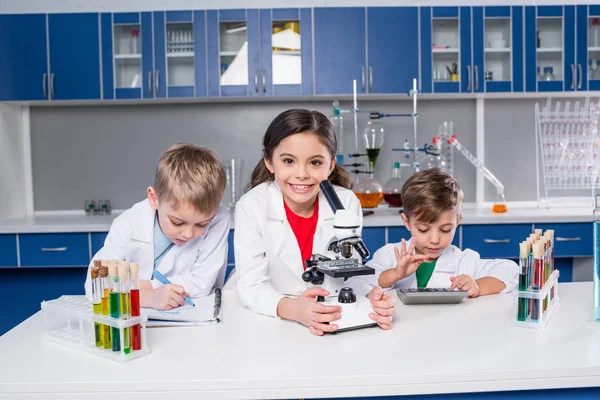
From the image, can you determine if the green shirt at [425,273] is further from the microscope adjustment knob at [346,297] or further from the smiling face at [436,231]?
the microscope adjustment knob at [346,297]

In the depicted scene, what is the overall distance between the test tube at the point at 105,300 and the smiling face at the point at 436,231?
90 cm

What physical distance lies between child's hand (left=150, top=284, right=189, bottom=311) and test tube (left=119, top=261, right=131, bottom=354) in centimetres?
31

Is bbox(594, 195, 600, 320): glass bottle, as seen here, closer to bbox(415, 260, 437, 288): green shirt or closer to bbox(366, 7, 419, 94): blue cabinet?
bbox(415, 260, 437, 288): green shirt

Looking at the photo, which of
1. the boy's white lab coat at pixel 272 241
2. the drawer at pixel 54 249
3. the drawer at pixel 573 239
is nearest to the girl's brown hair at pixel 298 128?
the boy's white lab coat at pixel 272 241

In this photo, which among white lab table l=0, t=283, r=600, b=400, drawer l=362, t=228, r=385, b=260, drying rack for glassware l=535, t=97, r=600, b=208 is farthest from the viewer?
drying rack for glassware l=535, t=97, r=600, b=208

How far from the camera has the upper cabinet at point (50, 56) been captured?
3361mm

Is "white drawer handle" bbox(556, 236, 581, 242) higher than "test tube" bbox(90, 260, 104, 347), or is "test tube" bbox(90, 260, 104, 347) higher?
"test tube" bbox(90, 260, 104, 347)

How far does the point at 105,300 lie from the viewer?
1052 mm

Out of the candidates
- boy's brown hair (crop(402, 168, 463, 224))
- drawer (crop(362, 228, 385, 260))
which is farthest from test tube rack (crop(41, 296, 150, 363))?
drawer (crop(362, 228, 385, 260))

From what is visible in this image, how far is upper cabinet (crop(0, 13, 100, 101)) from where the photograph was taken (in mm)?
3361

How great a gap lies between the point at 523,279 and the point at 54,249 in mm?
2600

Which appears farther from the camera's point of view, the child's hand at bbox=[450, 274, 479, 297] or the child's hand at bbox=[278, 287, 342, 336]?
the child's hand at bbox=[450, 274, 479, 297]

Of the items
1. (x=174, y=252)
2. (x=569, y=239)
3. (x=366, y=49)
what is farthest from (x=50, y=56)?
(x=569, y=239)

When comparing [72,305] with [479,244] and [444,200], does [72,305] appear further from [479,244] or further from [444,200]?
[479,244]
